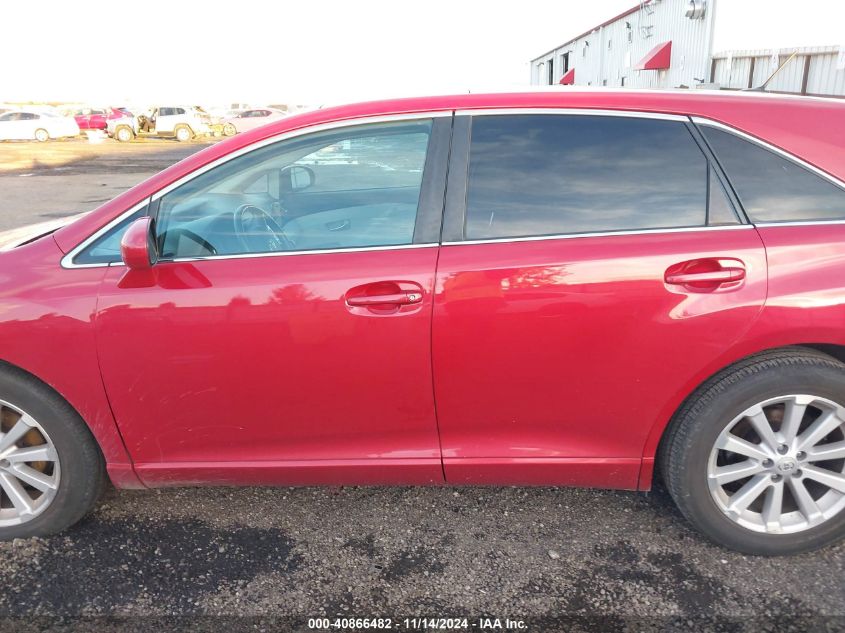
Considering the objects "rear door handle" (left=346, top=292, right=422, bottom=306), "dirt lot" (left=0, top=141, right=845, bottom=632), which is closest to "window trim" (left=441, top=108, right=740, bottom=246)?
"rear door handle" (left=346, top=292, right=422, bottom=306)

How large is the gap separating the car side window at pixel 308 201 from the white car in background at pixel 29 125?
115 feet

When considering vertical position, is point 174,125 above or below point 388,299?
below

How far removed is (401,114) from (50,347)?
1523mm

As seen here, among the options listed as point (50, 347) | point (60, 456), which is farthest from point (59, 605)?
point (50, 347)

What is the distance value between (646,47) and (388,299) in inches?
1062

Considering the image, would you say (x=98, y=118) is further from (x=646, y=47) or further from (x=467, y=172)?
(x=467, y=172)

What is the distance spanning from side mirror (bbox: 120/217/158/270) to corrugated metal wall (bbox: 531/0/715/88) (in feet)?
63.7

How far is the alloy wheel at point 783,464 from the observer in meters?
2.33

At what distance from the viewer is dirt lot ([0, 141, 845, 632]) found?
2240mm

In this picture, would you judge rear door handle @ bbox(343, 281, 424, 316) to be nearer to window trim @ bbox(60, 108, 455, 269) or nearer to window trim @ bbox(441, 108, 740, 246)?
window trim @ bbox(441, 108, 740, 246)

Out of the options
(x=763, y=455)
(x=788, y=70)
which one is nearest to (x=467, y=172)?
(x=763, y=455)

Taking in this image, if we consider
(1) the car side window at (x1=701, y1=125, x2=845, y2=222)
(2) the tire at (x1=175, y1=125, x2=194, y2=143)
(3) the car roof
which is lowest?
(2) the tire at (x1=175, y1=125, x2=194, y2=143)

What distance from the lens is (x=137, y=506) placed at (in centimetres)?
289

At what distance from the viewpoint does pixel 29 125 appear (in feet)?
103
